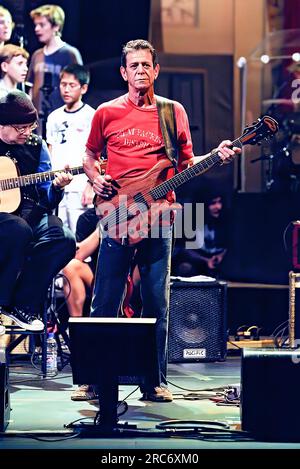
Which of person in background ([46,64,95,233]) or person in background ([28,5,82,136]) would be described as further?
person in background ([28,5,82,136])

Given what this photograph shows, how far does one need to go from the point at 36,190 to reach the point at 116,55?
9.93ft

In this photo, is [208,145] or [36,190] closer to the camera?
[36,190]

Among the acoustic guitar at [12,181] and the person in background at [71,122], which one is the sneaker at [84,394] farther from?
the person in background at [71,122]

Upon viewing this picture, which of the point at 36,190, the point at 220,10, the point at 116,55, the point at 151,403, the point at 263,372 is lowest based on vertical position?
the point at 151,403

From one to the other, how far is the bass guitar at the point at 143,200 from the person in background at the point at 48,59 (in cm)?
318

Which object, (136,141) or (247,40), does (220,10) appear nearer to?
(247,40)

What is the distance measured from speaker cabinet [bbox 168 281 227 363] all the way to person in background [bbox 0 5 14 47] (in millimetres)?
2996

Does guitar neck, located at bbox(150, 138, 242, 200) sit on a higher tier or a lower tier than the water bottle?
higher

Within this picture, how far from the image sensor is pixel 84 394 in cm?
611

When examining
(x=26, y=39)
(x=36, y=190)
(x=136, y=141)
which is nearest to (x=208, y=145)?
(x=26, y=39)

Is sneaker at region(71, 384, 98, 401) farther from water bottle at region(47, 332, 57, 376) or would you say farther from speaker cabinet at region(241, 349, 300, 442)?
speaker cabinet at region(241, 349, 300, 442)

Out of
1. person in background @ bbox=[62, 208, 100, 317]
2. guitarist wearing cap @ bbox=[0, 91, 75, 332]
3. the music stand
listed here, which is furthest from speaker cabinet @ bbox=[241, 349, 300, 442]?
person in background @ bbox=[62, 208, 100, 317]

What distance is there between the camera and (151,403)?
6.13 m

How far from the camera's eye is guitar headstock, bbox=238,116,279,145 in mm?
5984
